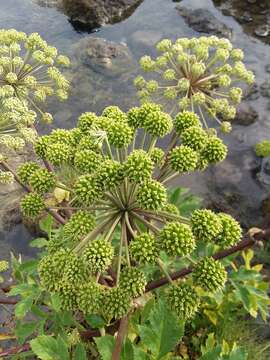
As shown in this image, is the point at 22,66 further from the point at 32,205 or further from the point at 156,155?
the point at 156,155

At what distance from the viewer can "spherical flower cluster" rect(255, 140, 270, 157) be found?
687 cm

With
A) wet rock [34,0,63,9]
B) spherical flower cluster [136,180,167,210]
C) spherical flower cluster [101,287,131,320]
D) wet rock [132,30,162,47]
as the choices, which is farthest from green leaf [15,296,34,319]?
wet rock [34,0,63,9]

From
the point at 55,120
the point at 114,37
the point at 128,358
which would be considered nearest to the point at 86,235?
the point at 128,358

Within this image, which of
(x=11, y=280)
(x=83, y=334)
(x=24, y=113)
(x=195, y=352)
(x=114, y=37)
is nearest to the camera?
(x=83, y=334)

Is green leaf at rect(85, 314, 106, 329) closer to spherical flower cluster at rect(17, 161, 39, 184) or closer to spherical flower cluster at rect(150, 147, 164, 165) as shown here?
spherical flower cluster at rect(17, 161, 39, 184)

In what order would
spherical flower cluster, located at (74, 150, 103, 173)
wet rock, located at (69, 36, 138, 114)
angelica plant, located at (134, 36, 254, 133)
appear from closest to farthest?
spherical flower cluster, located at (74, 150, 103, 173) < angelica plant, located at (134, 36, 254, 133) < wet rock, located at (69, 36, 138, 114)

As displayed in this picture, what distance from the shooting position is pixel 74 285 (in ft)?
11.0

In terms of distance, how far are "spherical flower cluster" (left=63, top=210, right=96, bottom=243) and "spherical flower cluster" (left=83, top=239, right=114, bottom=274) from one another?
136mm

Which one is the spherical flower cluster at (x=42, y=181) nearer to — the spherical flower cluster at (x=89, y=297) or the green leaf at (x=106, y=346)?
the spherical flower cluster at (x=89, y=297)

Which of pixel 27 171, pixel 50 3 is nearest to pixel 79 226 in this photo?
pixel 27 171

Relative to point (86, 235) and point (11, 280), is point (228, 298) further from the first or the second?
point (11, 280)

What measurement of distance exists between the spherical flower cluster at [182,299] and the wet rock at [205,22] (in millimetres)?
6583

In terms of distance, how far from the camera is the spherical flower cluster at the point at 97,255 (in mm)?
3156

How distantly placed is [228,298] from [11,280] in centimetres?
275
